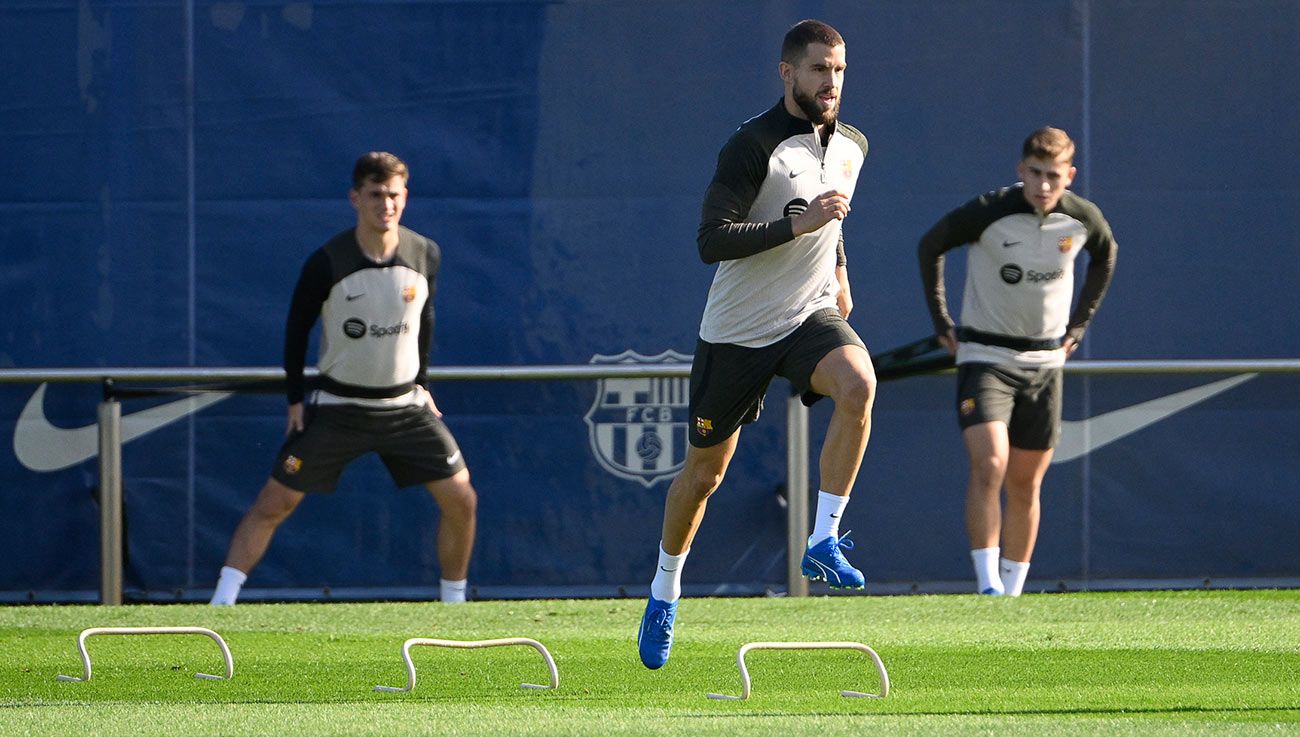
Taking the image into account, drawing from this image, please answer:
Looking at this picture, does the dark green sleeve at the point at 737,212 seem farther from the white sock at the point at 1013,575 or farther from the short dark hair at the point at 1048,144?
the white sock at the point at 1013,575

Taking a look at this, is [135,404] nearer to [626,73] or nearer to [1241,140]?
[626,73]

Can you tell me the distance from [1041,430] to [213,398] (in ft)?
12.8

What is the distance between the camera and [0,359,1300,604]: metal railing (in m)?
9.36

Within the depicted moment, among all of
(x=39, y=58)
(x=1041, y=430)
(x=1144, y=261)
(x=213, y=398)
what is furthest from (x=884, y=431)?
(x=39, y=58)

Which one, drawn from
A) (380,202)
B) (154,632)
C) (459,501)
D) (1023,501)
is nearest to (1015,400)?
(1023,501)

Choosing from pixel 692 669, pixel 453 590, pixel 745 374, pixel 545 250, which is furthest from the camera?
pixel 545 250

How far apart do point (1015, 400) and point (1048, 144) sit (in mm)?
1164

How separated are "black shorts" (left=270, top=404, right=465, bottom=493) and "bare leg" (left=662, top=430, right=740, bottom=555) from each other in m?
2.58

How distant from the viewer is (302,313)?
8883 millimetres

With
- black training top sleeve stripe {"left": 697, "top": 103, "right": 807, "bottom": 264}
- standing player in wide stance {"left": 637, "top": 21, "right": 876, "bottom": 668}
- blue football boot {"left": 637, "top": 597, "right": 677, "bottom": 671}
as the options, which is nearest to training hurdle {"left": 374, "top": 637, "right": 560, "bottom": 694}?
blue football boot {"left": 637, "top": 597, "right": 677, "bottom": 671}

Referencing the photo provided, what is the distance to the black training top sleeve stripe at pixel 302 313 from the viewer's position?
29.1ft

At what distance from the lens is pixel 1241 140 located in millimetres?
9961

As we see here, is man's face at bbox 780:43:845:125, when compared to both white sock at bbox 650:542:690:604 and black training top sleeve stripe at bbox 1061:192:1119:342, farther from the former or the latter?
black training top sleeve stripe at bbox 1061:192:1119:342

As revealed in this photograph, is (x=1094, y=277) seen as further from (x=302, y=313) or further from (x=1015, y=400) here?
(x=302, y=313)
